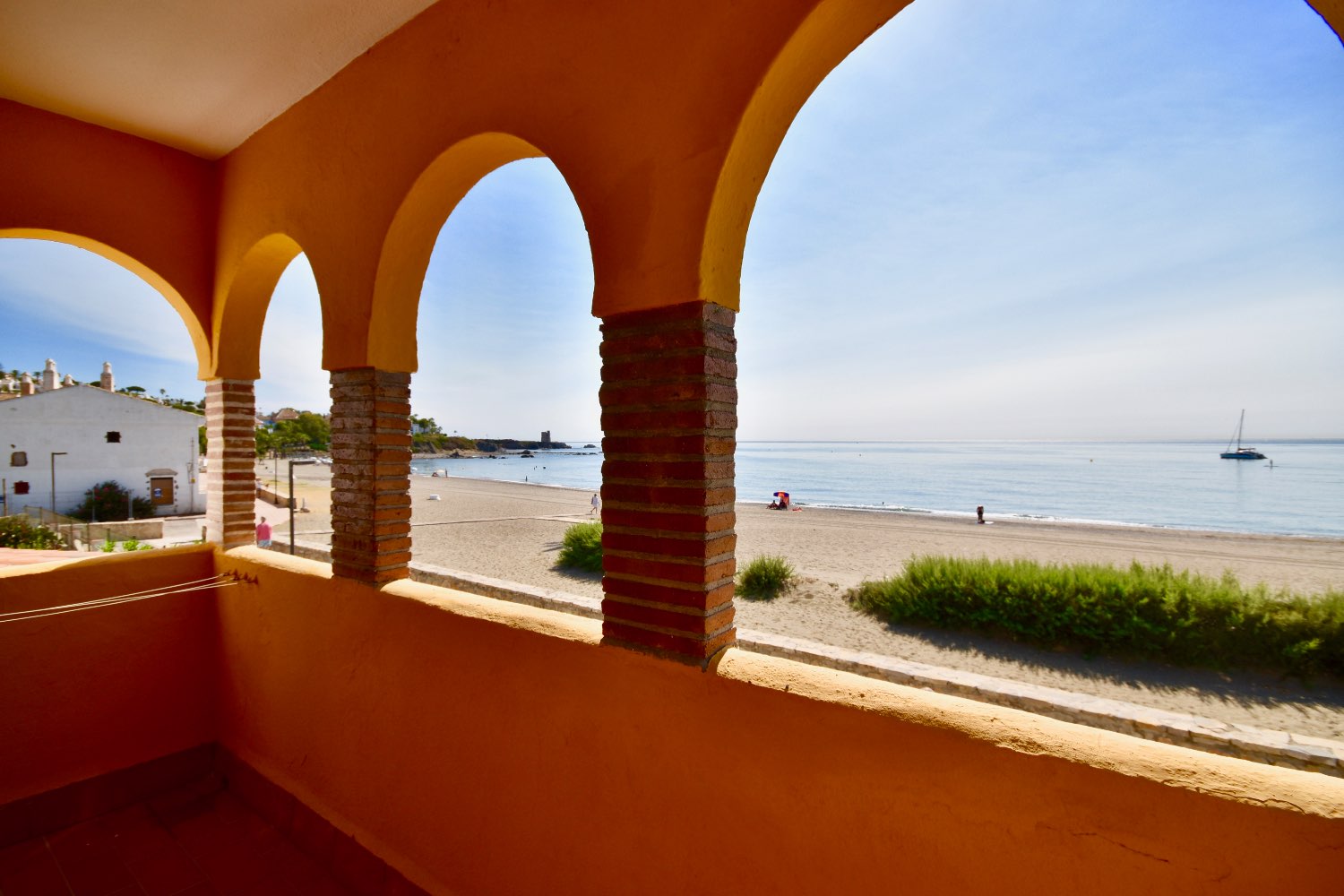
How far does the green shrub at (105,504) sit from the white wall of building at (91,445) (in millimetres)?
232

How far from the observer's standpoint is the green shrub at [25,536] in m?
11.1

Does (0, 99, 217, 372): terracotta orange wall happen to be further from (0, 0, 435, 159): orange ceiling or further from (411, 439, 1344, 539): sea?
(411, 439, 1344, 539): sea

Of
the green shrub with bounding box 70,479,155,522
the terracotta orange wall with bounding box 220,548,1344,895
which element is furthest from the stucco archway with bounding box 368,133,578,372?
the green shrub with bounding box 70,479,155,522

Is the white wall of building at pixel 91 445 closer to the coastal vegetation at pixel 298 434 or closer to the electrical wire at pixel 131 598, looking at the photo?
the electrical wire at pixel 131 598

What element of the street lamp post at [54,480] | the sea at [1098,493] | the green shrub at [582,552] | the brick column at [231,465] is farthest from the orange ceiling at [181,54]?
the street lamp post at [54,480]

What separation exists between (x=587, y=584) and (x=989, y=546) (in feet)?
33.7

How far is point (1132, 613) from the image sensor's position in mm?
7180

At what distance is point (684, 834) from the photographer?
1687 mm

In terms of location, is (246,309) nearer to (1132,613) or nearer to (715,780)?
(715,780)

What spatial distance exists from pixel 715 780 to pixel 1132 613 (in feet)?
26.1

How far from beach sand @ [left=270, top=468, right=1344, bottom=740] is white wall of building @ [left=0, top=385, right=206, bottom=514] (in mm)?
5851

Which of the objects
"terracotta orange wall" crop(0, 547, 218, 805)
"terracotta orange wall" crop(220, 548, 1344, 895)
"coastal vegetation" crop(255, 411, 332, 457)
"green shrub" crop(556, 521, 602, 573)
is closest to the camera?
"terracotta orange wall" crop(220, 548, 1344, 895)

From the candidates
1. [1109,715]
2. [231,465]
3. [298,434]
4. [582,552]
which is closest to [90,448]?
[582,552]

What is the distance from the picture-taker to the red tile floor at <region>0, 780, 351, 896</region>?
2699 millimetres
